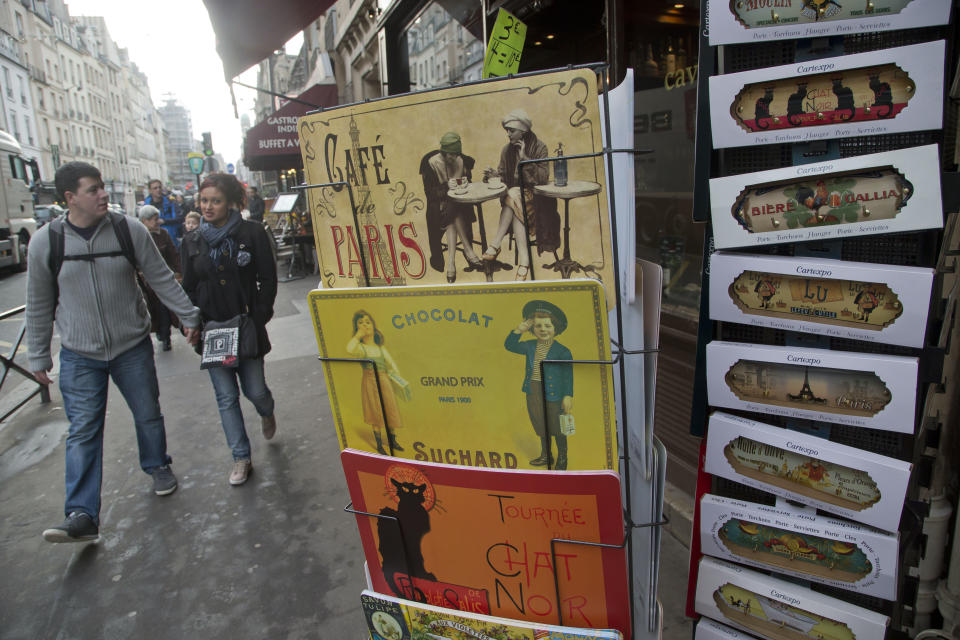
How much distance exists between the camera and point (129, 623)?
2527mm

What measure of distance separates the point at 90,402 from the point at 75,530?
2.20 feet

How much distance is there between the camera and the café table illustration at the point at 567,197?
3.63 ft

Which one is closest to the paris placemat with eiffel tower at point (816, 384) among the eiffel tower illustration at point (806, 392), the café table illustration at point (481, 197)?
the eiffel tower illustration at point (806, 392)

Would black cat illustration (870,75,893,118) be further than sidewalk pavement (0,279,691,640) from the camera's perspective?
No

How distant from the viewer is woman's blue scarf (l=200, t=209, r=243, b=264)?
11.5 feet

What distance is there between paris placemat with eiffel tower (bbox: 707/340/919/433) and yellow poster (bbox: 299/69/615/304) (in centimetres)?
54

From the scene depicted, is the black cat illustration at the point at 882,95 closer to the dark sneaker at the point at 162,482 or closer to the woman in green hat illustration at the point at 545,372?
the woman in green hat illustration at the point at 545,372

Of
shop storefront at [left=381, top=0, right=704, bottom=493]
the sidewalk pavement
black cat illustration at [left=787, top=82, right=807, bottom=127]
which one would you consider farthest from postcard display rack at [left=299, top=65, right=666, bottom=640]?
shop storefront at [left=381, top=0, right=704, bottom=493]

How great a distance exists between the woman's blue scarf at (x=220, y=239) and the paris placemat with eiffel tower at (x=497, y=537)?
2.65 m

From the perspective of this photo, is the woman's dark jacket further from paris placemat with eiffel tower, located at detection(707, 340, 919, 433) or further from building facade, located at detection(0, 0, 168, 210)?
building facade, located at detection(0, 0, 168, 210)

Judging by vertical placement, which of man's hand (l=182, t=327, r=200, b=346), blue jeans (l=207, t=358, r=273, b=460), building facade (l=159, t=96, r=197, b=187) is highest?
building facade (l=159, t=96, r=197, b=187)

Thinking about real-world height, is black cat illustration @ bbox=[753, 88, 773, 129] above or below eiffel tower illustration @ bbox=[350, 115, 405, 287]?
above

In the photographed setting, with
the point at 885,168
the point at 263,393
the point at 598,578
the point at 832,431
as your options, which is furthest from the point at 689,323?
the point at 263,393

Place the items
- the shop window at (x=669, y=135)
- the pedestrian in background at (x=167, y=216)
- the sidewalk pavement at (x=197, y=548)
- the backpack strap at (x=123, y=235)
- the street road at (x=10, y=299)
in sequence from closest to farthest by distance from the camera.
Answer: the sidewalk pavement at (x=197, y=548) → the shop window at (x=669, y=135) → the backpack strap at (x=123, y=235) → the street road at (x=10, y=299) → the pedestrian in background at (x=167, y=216)
